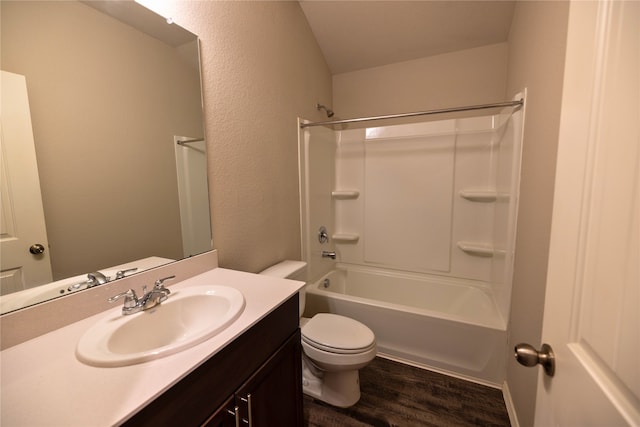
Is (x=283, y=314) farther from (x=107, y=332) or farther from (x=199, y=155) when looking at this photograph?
(x=199, y=155)

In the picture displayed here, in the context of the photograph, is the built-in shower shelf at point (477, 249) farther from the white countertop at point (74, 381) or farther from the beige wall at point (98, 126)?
the beige wall at point (98, 126)

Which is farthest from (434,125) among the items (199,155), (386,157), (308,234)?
(199,155)

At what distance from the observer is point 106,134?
37.7 inches

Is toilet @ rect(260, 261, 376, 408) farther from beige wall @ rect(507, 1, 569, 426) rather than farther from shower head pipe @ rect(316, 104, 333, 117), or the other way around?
shower head pipe @ rect(316, 104, 333, 117)

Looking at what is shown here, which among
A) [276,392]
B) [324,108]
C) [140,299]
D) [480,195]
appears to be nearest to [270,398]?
[276,392]

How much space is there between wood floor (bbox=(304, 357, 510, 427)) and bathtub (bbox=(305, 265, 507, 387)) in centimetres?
11

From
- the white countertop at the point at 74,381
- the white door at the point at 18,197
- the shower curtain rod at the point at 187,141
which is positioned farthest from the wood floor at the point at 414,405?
the shower curtain rod at the point at 187,141

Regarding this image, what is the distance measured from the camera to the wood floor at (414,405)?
146cm

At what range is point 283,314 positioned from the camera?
1070mm

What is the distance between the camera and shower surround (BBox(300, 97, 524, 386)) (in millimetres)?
1763

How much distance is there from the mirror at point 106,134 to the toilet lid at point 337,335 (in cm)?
84

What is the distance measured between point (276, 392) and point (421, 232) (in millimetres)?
1876

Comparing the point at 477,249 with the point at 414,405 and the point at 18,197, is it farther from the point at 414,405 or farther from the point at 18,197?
the point at 18,197

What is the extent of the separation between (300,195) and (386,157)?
3.13 feet
